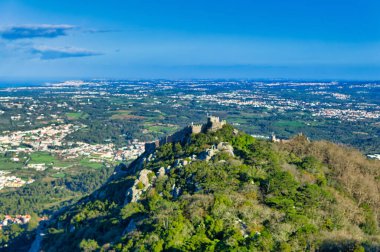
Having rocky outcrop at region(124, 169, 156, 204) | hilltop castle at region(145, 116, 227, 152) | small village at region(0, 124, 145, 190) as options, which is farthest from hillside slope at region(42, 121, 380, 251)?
small village at region(0, 124, 145, 190)

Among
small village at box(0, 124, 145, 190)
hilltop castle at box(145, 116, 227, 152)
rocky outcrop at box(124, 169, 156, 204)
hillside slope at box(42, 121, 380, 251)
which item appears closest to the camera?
hillside slope at box(42, 121, 380, 251)

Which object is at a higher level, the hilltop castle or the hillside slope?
the hilltop castle

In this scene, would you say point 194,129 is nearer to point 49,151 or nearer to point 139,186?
point 139,186

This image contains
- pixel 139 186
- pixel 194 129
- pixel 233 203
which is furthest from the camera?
pixel 194 129

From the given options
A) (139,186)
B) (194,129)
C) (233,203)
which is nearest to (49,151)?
(194,129)

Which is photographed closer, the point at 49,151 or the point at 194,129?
the point at 194,129

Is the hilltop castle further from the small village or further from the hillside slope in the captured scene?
the small village

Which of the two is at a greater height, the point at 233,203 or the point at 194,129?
the point at 194,129

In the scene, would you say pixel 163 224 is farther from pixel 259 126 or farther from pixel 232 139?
pixel 259 126

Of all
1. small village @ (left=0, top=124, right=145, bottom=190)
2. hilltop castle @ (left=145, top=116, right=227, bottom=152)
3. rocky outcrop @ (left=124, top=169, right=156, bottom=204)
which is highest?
hilltop castle @ (left=145, top=116, right=227, bottom=152)
